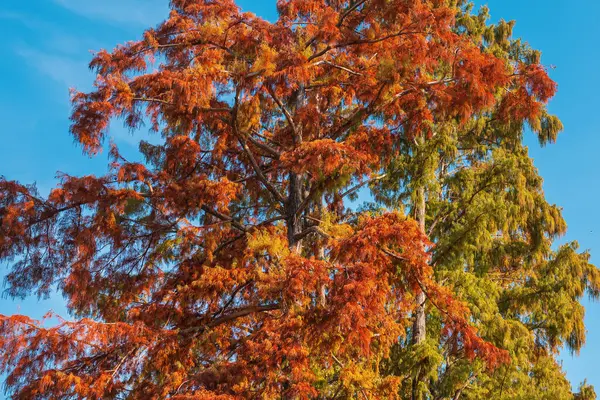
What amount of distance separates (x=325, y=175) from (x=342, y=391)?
10.4 ft

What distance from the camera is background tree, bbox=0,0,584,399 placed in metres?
8.26

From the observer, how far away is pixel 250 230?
10.0 metres

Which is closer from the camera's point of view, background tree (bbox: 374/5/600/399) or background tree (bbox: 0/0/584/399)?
background tree (bbox: 0/0/584/399)

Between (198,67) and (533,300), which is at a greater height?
(198,67)

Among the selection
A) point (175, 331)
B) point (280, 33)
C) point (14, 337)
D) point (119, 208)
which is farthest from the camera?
point (280, 33)

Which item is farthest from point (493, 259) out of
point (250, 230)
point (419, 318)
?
point (250, 230)

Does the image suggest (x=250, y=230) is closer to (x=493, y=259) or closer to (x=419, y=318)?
(x=419, y=318)

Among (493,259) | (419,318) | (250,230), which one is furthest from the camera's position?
(493,259)

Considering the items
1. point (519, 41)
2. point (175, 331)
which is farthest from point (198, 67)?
point (519, 41)

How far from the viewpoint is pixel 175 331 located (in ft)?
29.7

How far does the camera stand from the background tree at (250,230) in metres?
8.26

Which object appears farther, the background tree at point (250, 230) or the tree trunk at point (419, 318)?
the tree trunk at point (419, 318)

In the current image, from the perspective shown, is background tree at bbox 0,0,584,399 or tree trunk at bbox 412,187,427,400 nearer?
background tree at bbox 0,0,584,399

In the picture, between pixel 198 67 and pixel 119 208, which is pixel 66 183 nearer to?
pixel 119 208
